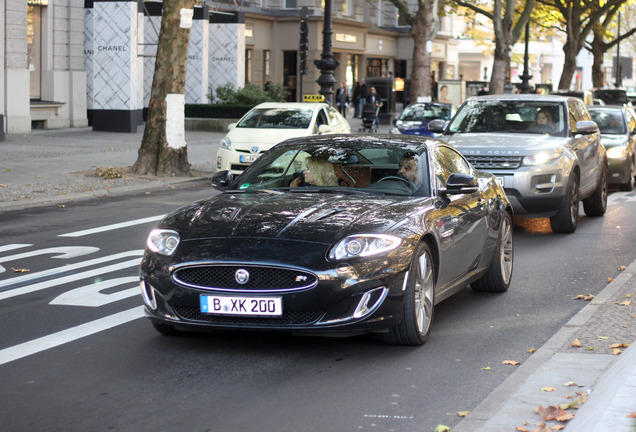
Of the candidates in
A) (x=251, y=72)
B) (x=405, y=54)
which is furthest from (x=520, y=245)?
(x=405, y=54)

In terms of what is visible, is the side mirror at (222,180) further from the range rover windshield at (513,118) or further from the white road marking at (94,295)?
the range rover windshield at (513,118)

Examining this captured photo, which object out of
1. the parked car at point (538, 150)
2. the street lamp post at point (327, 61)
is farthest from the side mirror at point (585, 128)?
the street lamp post at point (327, 61)

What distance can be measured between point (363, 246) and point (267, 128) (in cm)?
1446

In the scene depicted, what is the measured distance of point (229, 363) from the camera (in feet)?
21.6

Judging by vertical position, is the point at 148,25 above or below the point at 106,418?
above

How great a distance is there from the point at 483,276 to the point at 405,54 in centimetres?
6151

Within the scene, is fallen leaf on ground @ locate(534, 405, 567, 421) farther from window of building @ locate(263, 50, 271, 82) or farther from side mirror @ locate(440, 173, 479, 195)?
window of building @ locate(263, 50, 271, 82)

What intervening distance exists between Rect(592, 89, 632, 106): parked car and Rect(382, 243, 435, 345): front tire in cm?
3902

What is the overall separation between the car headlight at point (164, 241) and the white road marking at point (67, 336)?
34.3 inches

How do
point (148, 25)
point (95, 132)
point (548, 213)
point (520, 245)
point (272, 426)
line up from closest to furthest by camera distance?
point (272, 426) < point (520, 245) < point (548, 213) < point (95, 132) < point (148, 25)

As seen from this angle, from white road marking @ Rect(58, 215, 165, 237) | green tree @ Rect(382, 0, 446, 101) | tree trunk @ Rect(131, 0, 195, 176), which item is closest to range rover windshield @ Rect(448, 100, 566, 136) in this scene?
white road marking @ Rect(58, 215, 165, 237)

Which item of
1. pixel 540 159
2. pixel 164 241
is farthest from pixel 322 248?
Answer: pixel 540 159

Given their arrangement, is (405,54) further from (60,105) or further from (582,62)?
(582,62)

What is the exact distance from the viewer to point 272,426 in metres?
5.32
